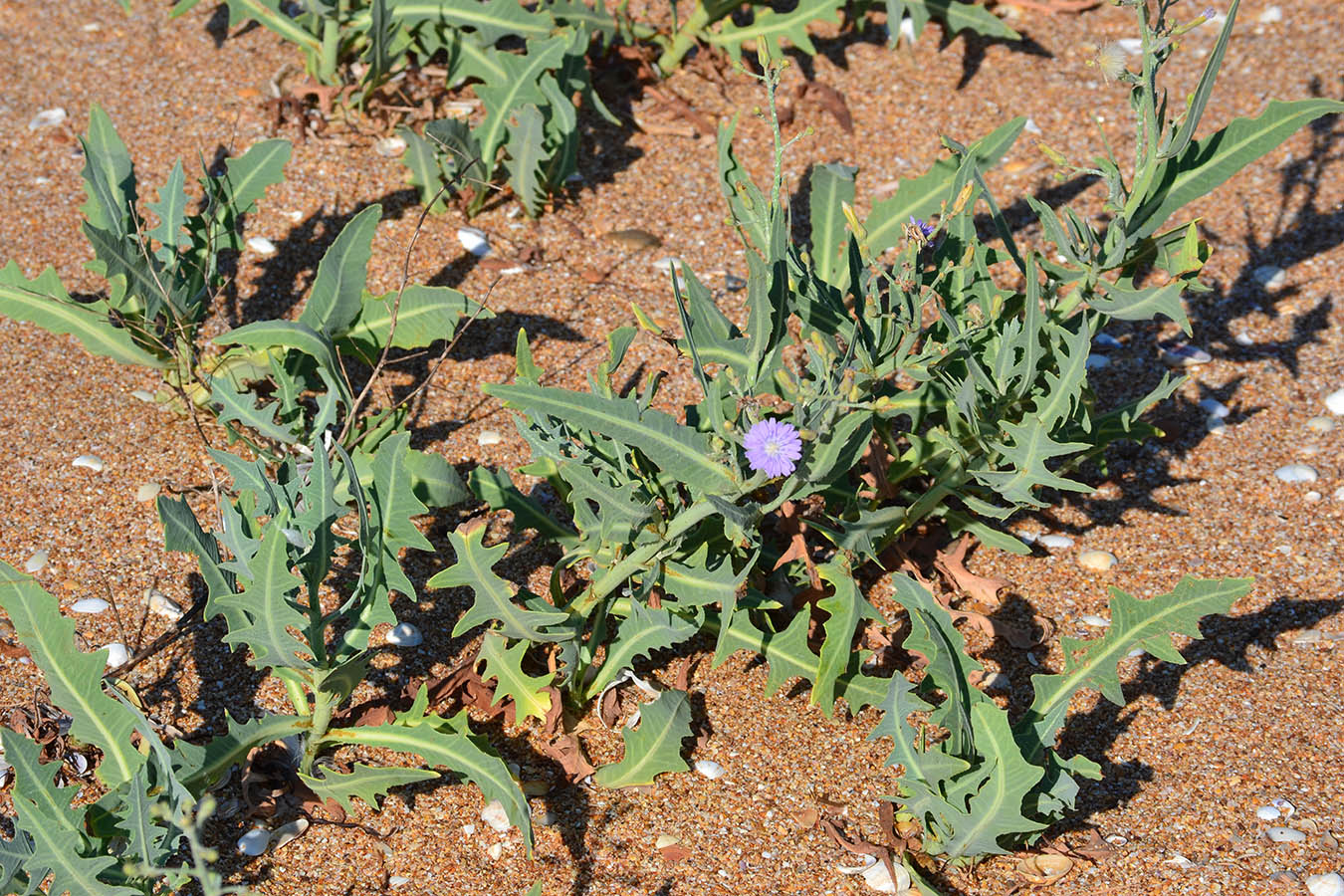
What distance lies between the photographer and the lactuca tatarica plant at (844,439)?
178 cm

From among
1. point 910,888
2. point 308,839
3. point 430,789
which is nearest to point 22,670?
point 308,839

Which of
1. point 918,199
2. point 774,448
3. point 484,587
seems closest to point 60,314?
point 484,587

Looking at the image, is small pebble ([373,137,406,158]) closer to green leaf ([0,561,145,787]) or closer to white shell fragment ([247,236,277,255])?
white shell fragment ([247,236,277,255])

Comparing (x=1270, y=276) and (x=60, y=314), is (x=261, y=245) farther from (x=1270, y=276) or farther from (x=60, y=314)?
(x=1270, y=276)

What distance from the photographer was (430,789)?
2.02m

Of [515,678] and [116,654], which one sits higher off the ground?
[515,678]

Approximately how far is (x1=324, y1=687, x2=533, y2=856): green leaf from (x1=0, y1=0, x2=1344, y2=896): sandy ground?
0.14 meters

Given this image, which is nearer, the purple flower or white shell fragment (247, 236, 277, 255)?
the purple flower

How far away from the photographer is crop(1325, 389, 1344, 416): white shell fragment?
8.64 ft

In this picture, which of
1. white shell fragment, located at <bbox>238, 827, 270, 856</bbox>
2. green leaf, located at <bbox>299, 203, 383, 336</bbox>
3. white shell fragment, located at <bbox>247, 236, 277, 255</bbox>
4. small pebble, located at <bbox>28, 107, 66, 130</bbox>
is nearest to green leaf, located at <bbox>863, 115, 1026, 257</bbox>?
green leaf, located at <bbox>299, 203, 383, 336</bbox>

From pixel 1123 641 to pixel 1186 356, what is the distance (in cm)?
110

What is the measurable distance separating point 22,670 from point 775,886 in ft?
4.26

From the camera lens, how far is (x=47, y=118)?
127 inches

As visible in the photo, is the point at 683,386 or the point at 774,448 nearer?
the point at 774,448
